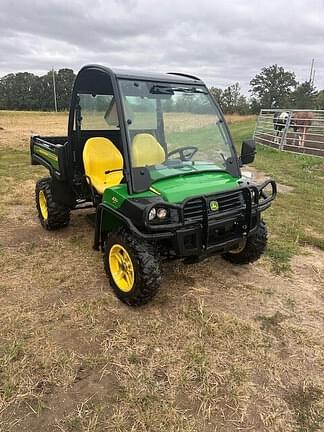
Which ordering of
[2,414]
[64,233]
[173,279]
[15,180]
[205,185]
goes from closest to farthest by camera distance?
[2,414] → [205,185] → [173,279] → [64,233] → [15,180]

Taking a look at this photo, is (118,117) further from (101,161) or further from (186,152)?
(101,161)

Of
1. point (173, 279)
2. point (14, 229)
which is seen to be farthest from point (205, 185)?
point (14, 229)

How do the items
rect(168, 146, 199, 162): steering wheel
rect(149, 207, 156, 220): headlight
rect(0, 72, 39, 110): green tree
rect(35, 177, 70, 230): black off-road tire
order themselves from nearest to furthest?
rect(149, 207, 156, 220): headlight
rect(168, 146, 199, 162): steering wheel
rect(35, 177, 70, 230): black off-road tire
rect(0, 72, 39, 110): green tree

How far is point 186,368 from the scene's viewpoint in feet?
8.07

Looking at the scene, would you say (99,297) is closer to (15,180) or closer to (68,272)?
(68,272)

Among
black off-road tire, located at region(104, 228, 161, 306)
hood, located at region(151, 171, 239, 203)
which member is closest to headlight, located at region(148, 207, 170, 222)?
hood, located at region(151, 171, 239, 203)

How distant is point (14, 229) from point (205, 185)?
3.00 metres

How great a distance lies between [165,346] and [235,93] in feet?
200

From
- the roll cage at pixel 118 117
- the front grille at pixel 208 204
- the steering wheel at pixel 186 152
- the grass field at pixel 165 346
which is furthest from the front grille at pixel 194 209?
the grass field at pixel 165 346

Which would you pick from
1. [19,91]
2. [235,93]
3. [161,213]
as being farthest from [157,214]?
[19,91]

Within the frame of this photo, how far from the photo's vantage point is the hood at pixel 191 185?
9.51ft

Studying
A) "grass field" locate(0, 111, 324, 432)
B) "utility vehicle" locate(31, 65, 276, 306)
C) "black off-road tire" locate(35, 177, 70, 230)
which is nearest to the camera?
"grass field" locate(0, 111, 324, 432)

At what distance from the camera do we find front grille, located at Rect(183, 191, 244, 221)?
2.83m

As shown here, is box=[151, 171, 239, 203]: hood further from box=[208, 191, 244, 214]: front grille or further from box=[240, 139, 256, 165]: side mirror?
box=[240, 139, 256, 165]: side mirror
